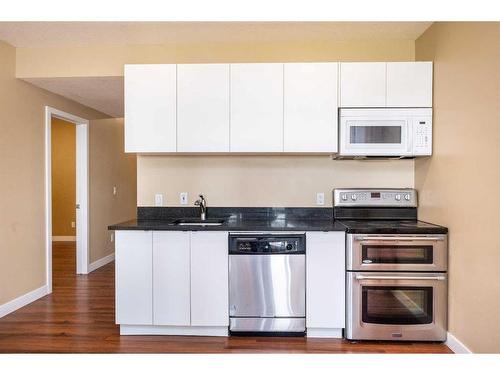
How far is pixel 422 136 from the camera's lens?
2.77m

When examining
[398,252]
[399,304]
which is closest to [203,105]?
[398,252]

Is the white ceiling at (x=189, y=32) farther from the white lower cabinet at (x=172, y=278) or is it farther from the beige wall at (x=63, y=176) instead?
the beige wall at (x=63, y=176)

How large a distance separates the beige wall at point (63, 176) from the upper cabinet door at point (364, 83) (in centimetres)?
591

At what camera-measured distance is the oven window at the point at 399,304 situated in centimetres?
252

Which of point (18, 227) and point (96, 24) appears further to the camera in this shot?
point (18, 227)

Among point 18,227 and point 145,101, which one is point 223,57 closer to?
point 145,101

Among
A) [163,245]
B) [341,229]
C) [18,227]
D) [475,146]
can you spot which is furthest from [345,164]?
[18,227]

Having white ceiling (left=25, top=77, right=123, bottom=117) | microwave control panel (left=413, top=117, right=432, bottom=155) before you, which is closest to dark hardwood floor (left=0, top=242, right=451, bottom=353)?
microwave control panel (left=413, top=117, right=432, bottom=155)

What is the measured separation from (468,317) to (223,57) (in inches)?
108

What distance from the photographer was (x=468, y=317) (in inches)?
88.2

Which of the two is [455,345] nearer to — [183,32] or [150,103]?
[150,103]

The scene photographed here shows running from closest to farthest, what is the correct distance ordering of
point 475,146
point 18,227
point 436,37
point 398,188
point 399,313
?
point 475,146 < point 399,313 < point 436,37 < point 398,188 < point 18,227

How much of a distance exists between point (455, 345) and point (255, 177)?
1.98m

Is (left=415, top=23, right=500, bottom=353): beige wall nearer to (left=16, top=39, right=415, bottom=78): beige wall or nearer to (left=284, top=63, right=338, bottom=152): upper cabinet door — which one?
(left=16, top=39, right=415, bottom=78): beige wall
